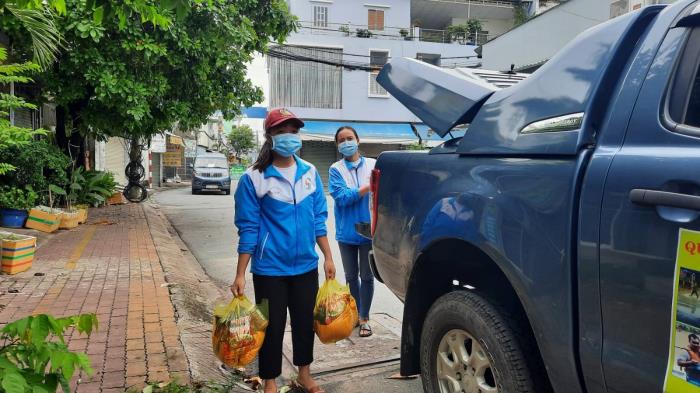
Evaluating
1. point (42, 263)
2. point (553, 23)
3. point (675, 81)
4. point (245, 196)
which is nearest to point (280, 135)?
point (245, 196)

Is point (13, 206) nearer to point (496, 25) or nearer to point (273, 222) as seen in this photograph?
point (273, 222)

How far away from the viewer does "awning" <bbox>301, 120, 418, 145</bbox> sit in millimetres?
25156

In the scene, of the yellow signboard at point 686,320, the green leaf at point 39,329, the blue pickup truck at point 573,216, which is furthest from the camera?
the green leaf at point 39,329

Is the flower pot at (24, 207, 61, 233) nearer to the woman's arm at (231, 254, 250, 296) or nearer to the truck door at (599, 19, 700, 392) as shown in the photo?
the woman's arm at (231, 254, 250, 296)

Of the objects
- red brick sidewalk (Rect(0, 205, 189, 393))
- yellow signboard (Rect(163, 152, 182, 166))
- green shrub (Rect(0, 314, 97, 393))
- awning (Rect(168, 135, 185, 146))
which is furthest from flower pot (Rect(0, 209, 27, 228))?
yellow signboard (Rect(163, 152, 182, 166))

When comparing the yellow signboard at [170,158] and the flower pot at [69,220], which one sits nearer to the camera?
the flower pot at [69,220]

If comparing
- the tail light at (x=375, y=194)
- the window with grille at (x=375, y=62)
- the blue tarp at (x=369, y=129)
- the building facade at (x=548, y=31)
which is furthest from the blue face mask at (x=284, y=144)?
the window with grille at (x=375, y=62)

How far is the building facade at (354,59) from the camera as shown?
25281mm

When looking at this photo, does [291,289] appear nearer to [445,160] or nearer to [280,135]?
[280,135]

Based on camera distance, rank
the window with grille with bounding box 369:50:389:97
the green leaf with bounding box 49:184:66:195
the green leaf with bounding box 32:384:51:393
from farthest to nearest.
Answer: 1. the window with grille with bounding box 369:50:389:97
2. the green leaf with bounding box 49:184:66:195
3. the green leaf with bounding box 32:384:51:393

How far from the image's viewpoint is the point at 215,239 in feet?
32.9

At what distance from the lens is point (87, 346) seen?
11.4 feet

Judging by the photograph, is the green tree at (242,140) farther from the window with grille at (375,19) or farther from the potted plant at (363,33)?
the potted plant at (363,33)

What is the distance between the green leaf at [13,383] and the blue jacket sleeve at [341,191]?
2606 millimetres
